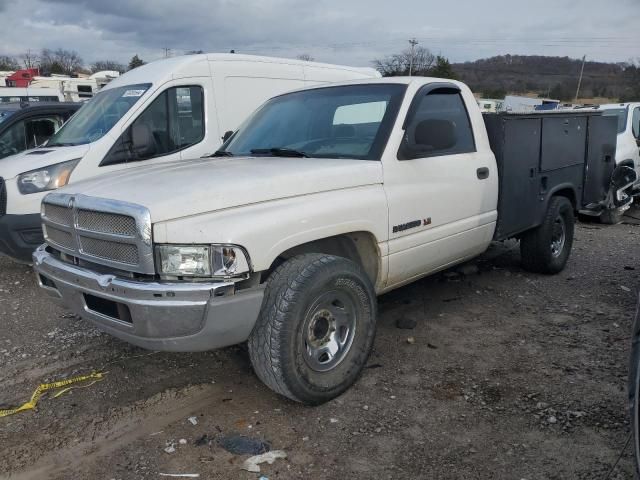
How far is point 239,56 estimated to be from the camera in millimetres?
7281

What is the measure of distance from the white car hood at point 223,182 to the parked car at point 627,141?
22.5ft

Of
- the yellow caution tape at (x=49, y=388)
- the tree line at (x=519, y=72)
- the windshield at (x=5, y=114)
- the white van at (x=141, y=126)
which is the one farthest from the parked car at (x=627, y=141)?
the tree line at (x=519, y=72)

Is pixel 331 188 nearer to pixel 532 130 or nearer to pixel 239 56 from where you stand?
pixel 532 130

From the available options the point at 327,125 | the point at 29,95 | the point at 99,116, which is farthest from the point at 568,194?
the point at 29,95

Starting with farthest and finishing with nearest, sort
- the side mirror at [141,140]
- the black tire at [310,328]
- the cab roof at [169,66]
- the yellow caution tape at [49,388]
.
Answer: the cab roof at [169,66]
the side mirror at [141,140]
the yellow caution tape at [49,388]
the black tire at [310,328]

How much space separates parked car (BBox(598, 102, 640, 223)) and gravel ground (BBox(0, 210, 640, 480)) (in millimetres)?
4569

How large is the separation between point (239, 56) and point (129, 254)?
504cm

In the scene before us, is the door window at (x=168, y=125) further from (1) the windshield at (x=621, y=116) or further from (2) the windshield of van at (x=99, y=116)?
(1) the windshield at (x=621, y=116)

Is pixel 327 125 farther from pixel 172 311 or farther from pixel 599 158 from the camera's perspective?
pixel 599 158

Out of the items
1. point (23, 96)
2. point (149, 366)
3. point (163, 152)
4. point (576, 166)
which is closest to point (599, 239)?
point (576, 166)

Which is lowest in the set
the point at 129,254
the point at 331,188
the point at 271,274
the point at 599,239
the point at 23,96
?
the point at 599,239

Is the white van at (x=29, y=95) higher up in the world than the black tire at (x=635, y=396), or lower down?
higher up

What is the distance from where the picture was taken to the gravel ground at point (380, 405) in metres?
2.82

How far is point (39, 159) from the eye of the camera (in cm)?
573
